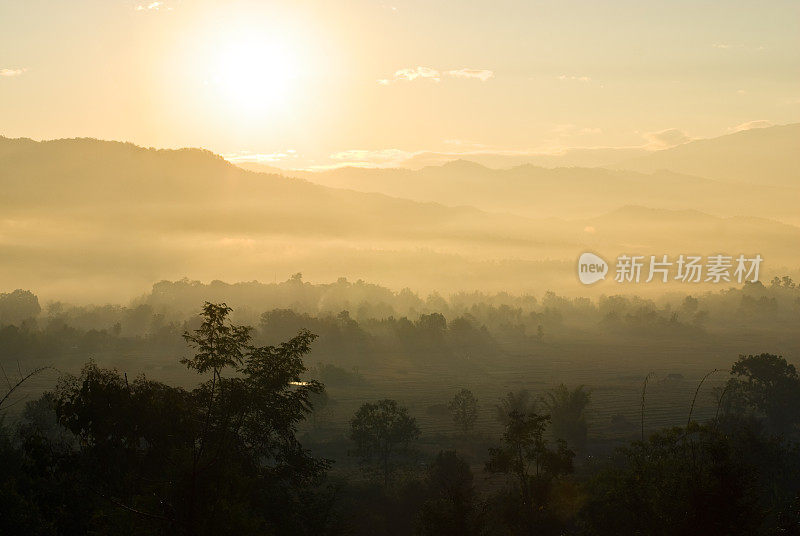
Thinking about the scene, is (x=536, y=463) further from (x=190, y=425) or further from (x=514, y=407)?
(x=514, y=407)

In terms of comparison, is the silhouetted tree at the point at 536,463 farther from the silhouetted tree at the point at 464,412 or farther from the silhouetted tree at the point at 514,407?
the silhouetted tree at the point at 514,407

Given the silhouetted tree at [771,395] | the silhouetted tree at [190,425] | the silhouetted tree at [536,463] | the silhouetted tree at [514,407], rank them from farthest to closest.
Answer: the silhouetted tree at [771,395]
the silhouetted tree at [514,407]
the silhouetted tree at [536,463]
the silhouetted tree at [190,425]

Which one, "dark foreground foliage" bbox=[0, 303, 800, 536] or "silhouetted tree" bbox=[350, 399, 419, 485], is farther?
"silhouetted tree" bbox=[350, 399, 419, 485]

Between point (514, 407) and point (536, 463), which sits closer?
point (536, 463)

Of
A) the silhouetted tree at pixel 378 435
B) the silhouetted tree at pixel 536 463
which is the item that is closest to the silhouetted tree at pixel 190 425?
the silhouetted tree at pixel 536 463

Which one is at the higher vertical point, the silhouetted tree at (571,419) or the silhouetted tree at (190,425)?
the silhouetted tree at (190,425)

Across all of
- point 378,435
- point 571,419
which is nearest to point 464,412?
point 571,419

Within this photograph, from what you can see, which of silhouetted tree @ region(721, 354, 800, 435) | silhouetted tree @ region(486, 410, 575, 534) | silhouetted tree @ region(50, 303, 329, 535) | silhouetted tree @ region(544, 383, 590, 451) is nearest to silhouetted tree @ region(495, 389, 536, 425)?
silhouetted tree @ region(544, 383, 590, 451)

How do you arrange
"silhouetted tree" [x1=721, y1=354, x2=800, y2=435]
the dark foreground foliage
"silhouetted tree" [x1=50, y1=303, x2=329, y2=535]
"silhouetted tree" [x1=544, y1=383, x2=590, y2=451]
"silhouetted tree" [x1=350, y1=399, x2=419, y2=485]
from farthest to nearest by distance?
"silhouetted tree" [x1=721, y1=354, x2=800, y2=435], "silhouetted tree" [x1=544, y1=383, x2=590, y2=451], "silhouetted tree" [x1=350, y1=399, x2=419, y2=485], "silhouetted tree" [x1=50, y1=303, x2=329, y2=535], the dark foreground foliage

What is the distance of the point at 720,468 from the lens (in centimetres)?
2983

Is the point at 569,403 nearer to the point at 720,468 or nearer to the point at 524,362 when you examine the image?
the point at 720,468

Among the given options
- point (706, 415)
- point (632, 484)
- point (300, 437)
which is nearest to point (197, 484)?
point (632, 484)

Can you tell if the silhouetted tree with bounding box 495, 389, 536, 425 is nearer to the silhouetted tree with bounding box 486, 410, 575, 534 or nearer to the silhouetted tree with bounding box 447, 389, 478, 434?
the silhouetted tree with bounding box 447, 389, 478, 434

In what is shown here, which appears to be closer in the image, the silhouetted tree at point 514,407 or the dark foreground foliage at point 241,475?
the dark foreground foliage at point 241,475
